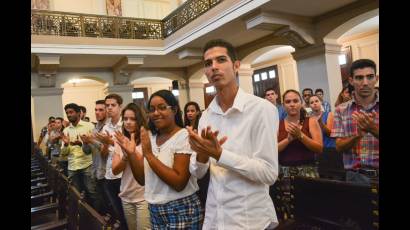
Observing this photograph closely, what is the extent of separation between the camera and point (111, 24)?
10203mm

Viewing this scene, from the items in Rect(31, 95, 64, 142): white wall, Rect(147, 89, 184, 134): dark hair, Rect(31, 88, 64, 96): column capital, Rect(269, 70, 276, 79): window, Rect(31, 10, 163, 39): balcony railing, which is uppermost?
Rect(31, 10, 163, 39): balcony railing

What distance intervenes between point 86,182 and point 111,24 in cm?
700

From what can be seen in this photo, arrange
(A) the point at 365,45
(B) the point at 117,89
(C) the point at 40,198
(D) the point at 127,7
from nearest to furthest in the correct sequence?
(C) the point at 40,198
(A) the point at 365,45
(B) the point at 117,89
(D) the point at 127,7

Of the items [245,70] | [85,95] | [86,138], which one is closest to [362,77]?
[86,138]

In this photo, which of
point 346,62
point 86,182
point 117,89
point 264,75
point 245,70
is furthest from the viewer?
point 264,75

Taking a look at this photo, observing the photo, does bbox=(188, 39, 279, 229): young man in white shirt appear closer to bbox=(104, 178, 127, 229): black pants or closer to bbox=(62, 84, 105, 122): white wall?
Result: bbox=(104, 178, 127, 229): black pants

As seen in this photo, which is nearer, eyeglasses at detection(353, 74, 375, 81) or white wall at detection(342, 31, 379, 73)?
eyeglasses at detection(353, 74, 375, 81)

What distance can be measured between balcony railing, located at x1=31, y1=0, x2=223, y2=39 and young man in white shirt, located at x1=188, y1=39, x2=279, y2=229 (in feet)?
23.6

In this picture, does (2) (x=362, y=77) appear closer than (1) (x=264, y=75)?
Yes

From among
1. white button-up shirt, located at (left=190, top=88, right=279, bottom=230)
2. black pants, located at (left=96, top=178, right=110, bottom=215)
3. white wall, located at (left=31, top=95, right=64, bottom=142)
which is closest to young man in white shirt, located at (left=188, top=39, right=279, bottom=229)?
white button-up shirt, located at (left=190, top=88, right=279, bottom=230)

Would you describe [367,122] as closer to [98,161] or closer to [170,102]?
[170,102]

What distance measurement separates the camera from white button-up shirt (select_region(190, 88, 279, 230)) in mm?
1354

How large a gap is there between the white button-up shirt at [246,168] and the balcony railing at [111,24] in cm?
722

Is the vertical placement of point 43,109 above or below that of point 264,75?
below
